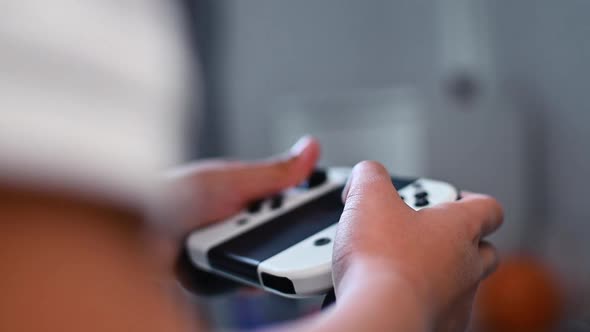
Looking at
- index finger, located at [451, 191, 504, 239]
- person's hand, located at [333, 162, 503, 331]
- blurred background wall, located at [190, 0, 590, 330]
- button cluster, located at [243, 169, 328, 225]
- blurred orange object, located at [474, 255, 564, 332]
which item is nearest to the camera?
person's hand, located at [333, 162, 503, 331]

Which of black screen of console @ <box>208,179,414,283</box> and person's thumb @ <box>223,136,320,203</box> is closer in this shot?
black screen of console @ <box>208,179,414,283</box>

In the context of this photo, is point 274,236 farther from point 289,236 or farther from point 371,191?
point 371,191

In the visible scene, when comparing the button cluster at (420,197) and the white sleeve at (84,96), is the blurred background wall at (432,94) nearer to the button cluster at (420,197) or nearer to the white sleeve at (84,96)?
the button cluster at (420,197)

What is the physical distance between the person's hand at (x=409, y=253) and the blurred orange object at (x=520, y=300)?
78cm

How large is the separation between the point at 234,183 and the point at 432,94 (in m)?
0.89

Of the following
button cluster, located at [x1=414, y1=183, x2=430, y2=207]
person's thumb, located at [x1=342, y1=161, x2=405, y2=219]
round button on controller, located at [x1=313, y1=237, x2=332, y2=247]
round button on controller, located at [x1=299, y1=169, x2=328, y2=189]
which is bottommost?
round button on controller, located at [x1=313, y1=237, x2=332, y2=247]

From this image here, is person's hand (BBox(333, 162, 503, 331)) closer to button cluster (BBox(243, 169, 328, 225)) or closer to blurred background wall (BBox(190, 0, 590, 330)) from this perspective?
button cluster (BBox(243, 169, 328, 225))

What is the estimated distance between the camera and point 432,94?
1403 millimetres

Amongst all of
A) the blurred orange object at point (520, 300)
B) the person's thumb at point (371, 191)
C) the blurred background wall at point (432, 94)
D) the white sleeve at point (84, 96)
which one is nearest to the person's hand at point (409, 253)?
the person's thumb at point (371, 191)

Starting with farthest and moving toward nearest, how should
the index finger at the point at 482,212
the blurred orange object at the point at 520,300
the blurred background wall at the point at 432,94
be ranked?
the blurred background wall at the point at 432,94
the blurred orange object at the point at 520,300
the index finger at the point at 482,212

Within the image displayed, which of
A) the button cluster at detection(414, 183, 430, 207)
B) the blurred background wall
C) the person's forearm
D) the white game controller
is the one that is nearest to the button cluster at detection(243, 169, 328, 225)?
the white game controller

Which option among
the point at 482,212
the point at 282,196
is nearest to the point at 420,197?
the point at 482,212

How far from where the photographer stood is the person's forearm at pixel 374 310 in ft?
0.89

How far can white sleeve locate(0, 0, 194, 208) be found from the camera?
0.19 metres
